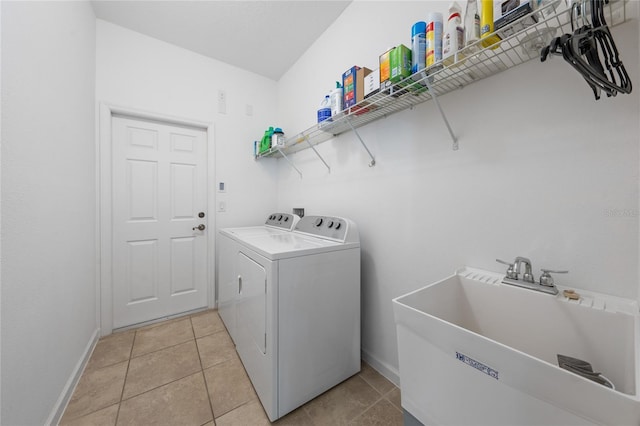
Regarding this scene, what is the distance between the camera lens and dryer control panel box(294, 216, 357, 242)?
1.55m

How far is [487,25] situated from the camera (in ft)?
2.73

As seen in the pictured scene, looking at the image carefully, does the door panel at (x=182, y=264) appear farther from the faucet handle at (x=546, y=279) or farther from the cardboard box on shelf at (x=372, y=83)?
the faucet handle at (x=546, y=279)

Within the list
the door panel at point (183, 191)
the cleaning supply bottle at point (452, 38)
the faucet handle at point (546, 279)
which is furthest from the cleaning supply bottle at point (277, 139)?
the faucet handle at point (546, 279)

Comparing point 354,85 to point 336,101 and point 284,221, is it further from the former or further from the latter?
point 284,221

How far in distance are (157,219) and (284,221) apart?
51.1 inches

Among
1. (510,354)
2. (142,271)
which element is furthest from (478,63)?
(142,271)

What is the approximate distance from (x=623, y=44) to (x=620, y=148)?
346 millimetres

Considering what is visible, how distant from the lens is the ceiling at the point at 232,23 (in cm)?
191

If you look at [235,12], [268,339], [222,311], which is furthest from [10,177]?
[235,12]

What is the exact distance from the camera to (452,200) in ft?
4.06

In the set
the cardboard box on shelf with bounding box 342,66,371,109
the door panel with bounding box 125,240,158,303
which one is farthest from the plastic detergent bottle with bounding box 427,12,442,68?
the door panel with bounding box 125,240,158,303

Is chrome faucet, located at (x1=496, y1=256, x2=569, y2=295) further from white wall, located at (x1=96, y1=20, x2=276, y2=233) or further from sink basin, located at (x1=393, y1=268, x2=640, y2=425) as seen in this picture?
white wall, located at (x1=96, y1=20, x2=276, y2=233)

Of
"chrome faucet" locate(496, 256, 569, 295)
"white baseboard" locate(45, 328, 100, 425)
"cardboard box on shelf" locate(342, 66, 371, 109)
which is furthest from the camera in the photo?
"cardboard box on shelf" locate(342, 66, 371, 109)

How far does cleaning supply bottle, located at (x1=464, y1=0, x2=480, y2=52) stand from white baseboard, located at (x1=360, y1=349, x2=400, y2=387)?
5.71 ft
